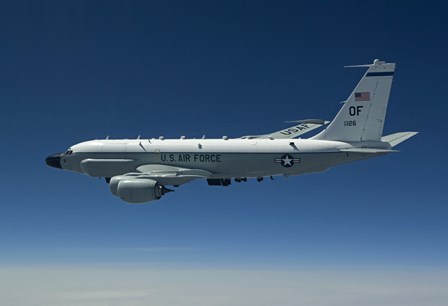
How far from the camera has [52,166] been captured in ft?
211

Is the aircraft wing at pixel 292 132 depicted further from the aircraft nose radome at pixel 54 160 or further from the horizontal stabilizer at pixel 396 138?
the aircraft nose radome at pixel 54 160

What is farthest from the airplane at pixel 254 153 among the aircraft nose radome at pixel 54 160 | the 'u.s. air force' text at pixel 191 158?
the aircraft nose radome at pixel 54 160

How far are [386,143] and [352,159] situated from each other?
3.57 metres

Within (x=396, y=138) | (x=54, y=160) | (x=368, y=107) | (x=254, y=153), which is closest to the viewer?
(x=368, y=107)

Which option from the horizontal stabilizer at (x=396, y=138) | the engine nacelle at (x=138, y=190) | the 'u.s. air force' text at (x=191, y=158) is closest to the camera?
the horizontal stabilizer at (x=396, y=138)

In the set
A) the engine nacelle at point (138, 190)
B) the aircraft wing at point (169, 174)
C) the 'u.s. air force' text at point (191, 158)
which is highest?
the 'u.s. air force' text at point (191, 158)

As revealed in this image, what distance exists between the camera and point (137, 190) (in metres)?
52.3

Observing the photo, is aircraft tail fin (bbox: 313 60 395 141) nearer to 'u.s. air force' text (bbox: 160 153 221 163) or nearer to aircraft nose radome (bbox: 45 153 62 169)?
'u.s. air force' text (bbox: 160 153 221 163)

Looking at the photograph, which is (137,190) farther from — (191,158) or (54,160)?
(54,160)

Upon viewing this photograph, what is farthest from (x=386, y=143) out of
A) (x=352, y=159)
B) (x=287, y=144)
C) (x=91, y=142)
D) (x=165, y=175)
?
(x=91, y=142)

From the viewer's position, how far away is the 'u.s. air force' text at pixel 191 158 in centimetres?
5562

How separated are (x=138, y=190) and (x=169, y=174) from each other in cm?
390

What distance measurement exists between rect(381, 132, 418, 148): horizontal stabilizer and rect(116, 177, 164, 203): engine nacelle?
917 inches

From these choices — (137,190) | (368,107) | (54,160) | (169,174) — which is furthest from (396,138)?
(54,160)
